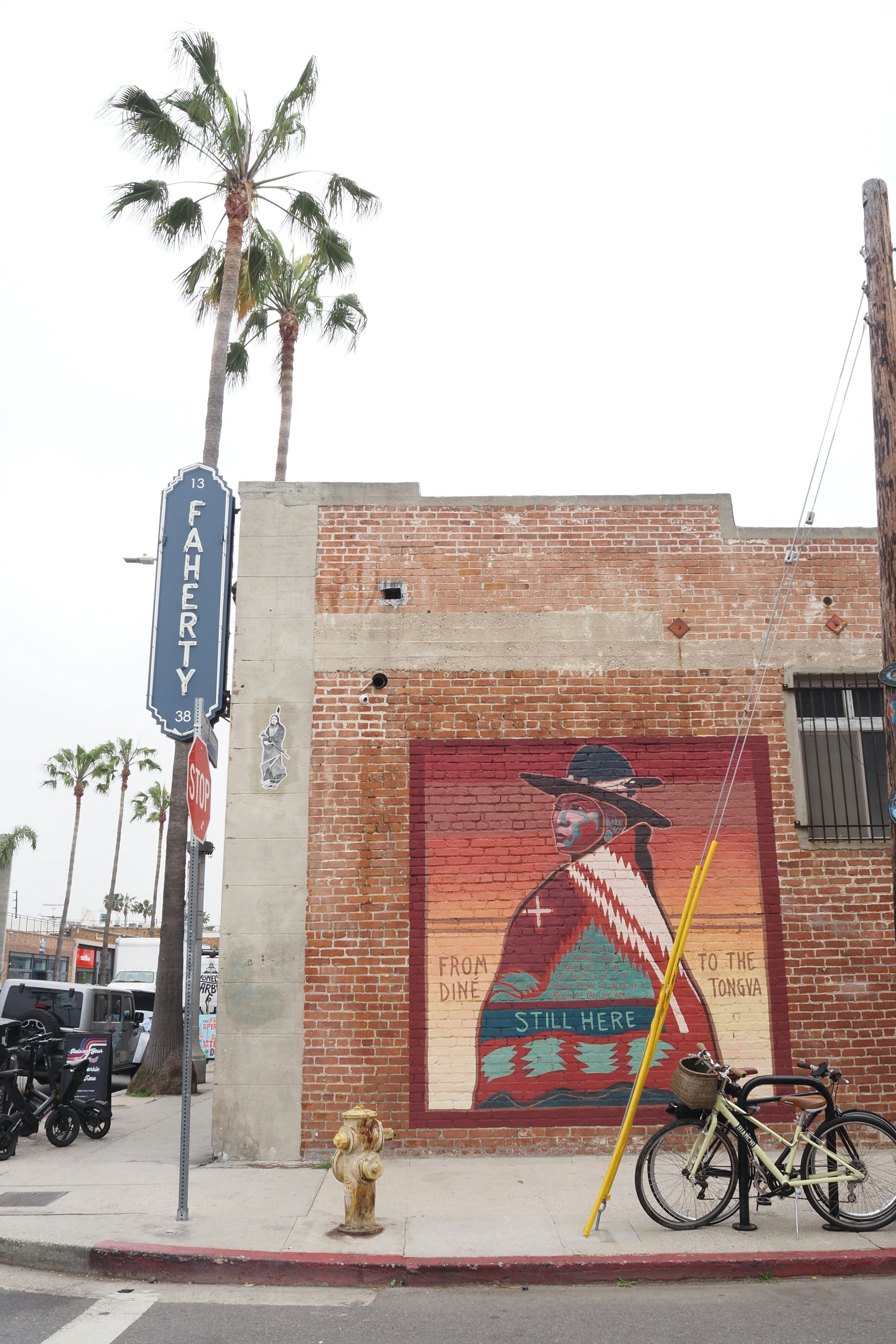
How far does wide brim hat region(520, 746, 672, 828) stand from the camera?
1024cm

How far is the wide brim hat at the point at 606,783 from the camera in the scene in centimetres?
1024

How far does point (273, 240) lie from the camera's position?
758 inches

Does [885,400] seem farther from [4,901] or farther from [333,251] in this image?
[4,901]

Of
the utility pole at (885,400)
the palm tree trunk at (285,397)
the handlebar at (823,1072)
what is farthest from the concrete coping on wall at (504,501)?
the palm tree trunk at (285,397)

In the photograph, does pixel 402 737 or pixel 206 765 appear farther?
pixel 402 737

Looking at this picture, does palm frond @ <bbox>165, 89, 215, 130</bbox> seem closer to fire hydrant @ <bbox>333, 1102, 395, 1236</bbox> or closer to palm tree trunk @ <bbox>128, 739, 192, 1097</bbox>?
palm tree trunk @ <bbox>128, 739, 192, 1097</bbox>

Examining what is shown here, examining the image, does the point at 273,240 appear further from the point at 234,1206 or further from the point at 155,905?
the point at 155,905

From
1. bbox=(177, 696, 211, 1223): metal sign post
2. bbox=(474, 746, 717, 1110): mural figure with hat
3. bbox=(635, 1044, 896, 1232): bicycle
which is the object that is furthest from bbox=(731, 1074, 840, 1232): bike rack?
bbox=(177, 696, 211, 1223): metal sign post

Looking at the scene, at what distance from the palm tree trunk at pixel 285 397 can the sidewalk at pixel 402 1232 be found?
18.0 m

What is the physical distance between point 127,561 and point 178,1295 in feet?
35.7

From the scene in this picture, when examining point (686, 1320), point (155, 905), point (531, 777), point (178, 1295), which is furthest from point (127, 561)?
point (155, 905)

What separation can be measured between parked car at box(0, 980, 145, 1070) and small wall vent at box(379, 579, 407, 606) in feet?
20.7

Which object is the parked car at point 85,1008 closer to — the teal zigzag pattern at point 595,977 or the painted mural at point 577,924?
the painted mural at point 577,924

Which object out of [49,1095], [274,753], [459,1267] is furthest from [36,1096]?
[459,1267]
